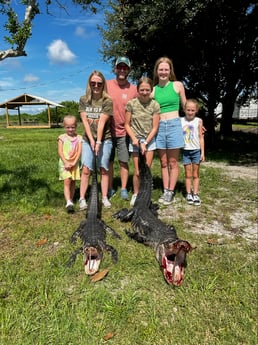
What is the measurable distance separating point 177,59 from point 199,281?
923cm

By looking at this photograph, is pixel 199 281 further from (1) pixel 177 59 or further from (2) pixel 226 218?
(1) pixel 177 59

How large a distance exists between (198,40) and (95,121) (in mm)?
7482

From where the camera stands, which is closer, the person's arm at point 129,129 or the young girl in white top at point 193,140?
the person's arm at point 129,129

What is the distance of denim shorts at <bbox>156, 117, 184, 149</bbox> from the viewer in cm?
465

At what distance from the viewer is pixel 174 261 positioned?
2.80 metres

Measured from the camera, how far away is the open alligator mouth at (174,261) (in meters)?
2.65

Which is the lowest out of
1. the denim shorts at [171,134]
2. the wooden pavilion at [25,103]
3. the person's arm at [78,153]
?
the person's arm at [78,153]

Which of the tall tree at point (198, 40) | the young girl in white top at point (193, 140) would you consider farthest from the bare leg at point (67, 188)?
the tall tree at point (198, 40)

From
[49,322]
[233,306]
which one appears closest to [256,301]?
[233,306]

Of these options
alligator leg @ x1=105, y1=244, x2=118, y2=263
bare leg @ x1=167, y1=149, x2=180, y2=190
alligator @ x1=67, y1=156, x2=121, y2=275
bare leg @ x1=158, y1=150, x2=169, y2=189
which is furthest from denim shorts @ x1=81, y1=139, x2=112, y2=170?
alligator leg @ x1=105, y1=244, x2=118, y2=263

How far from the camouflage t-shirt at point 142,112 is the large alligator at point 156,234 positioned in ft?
1.30

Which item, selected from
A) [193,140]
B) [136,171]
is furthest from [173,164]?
[136,171]

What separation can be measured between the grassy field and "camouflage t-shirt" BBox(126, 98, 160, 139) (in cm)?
133

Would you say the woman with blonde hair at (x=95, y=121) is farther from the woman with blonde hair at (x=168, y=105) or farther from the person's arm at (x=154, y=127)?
the woman with blonde hair at (x=168, y=105)
